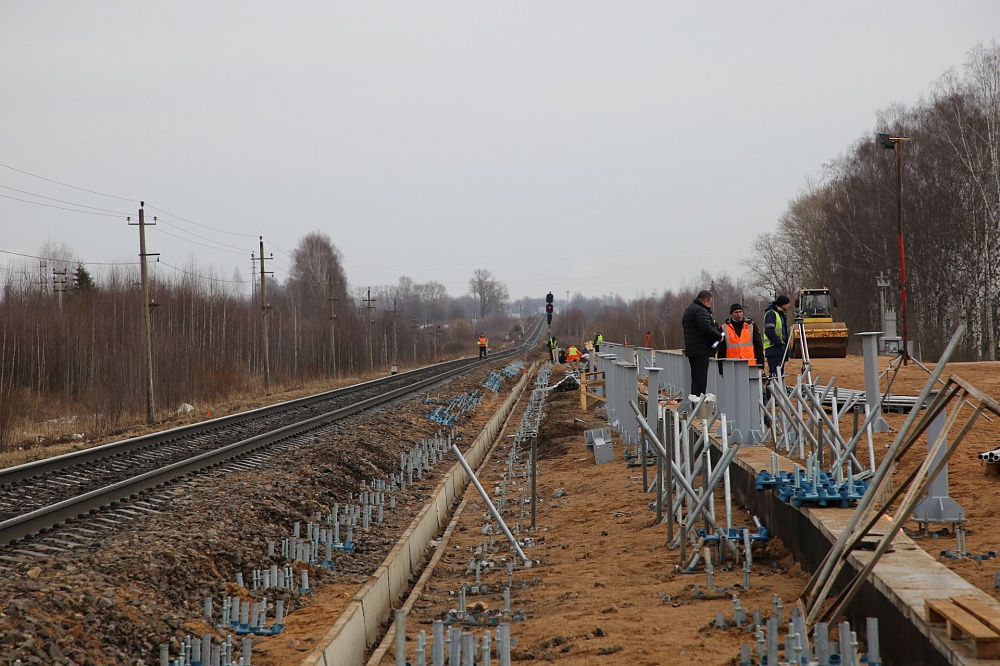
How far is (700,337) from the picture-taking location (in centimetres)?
1289

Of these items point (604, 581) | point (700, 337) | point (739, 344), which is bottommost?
point (604, 581)

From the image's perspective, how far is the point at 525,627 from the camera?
256 inches

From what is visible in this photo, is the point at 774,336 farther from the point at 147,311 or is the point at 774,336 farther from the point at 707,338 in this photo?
the point at 147,311

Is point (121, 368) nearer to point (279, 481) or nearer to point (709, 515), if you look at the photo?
point (279, 481)

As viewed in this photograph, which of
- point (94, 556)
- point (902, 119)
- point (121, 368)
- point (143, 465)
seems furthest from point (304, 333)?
point (94, 556)

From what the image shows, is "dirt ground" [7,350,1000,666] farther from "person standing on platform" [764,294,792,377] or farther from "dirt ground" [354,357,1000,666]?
"person standing on platform" [764,294,792,377]

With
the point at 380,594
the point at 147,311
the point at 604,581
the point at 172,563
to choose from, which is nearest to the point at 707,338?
the point at 604,581

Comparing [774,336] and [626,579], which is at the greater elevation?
[774,336]

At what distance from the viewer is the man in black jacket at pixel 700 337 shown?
41.7 feet

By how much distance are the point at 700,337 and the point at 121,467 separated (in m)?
8.59

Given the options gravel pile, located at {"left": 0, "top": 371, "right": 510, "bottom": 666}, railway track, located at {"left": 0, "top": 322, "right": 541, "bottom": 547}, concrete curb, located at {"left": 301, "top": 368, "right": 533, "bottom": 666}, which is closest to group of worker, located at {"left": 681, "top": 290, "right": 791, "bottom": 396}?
concrete curb, located at {"left": 301, "top": 368, "right": 533, "bottom": 666}

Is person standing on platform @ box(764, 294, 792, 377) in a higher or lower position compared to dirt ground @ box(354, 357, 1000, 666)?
higher

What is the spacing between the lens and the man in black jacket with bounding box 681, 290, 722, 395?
41.7 feet

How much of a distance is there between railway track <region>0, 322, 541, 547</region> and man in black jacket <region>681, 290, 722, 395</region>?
→ 710 centimetres
